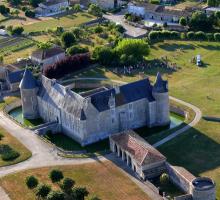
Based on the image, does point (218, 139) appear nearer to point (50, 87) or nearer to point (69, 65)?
point (50, 87)

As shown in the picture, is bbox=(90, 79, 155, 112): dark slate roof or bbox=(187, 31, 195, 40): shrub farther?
bbox=(187, 31, 195, 40): shrub

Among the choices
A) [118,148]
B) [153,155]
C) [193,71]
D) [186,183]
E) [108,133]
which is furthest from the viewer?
[193,71]

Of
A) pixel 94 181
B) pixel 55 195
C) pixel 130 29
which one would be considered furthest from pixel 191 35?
pixel 55 195

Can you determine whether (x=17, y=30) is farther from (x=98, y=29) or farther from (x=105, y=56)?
(x=105, y=56)

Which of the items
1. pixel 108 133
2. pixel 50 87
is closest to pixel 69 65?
pixel 50 87

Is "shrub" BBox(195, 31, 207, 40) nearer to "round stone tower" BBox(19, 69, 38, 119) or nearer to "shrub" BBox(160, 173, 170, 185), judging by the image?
"round stone tower" BBox(19, 69, 38, 119)

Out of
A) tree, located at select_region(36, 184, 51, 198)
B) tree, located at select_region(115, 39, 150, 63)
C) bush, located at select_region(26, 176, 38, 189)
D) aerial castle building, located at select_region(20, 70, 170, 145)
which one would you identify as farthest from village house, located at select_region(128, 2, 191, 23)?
tree, located at select_region(36, 184, 51, 198)
